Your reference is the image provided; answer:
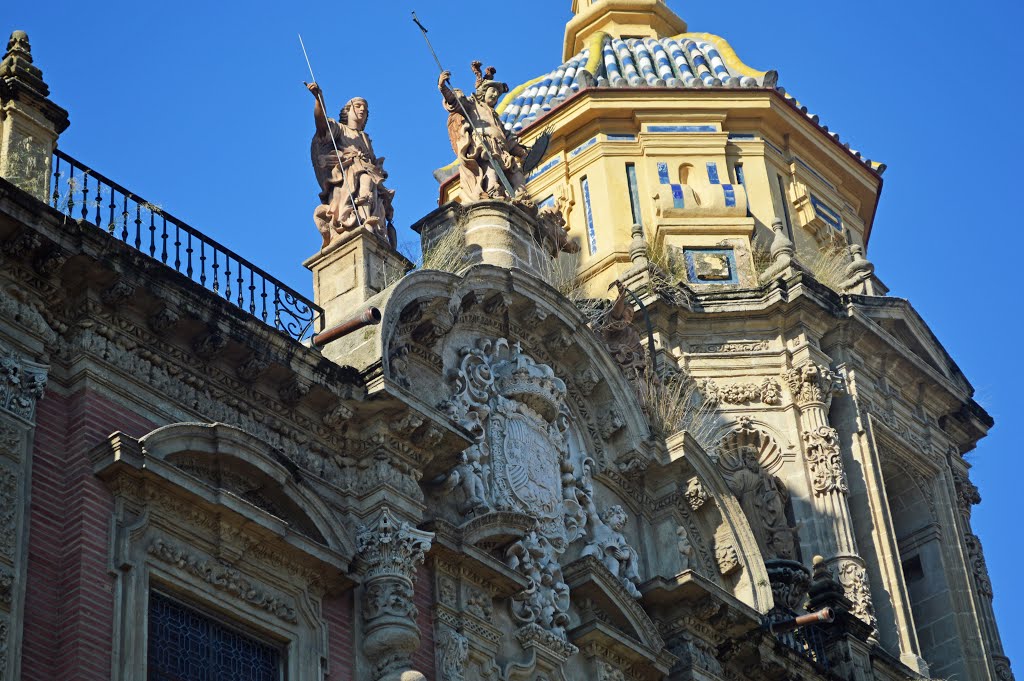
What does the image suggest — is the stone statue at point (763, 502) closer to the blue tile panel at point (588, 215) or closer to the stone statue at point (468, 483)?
the blue tile panel at point (588, 215)

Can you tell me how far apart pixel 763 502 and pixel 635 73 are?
28.0ft

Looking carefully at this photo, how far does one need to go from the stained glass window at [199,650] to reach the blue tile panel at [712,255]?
14018mm

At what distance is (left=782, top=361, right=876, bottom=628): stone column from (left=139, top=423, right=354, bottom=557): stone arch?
10026 mm

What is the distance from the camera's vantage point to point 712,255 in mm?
30266

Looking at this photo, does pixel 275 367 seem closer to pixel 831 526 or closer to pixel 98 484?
pixel 98 484

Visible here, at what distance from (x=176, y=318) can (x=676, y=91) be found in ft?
51.3

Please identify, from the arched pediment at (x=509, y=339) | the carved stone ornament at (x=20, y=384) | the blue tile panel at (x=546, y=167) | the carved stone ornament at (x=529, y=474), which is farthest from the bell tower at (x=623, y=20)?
the carved stone ornament at (x=20, y=384)

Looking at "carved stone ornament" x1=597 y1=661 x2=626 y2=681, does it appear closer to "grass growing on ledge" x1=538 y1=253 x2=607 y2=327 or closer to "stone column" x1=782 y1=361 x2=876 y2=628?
"grass growing on ledge" x1=538 y1=253 x2=607 y2=327

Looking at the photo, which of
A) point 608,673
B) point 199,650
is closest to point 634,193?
point 608,673

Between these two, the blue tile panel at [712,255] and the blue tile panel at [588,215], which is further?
the blue tile panel at [588,215]

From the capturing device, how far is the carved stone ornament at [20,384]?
15805 millimetres

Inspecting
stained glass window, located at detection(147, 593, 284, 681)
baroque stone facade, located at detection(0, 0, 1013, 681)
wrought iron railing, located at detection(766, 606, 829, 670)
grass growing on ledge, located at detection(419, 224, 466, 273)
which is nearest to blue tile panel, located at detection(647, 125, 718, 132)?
baroque stone facade, located at detection(0, 0, 1013, 681)

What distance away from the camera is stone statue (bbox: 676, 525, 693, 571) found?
22359mm

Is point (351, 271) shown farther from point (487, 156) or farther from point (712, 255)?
point (712, 255)
